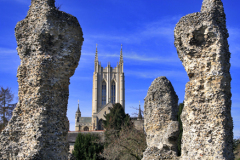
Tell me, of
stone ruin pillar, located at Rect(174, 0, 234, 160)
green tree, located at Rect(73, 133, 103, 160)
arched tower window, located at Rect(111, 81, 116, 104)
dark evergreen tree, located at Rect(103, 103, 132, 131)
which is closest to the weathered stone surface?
stone ruin pillar, located at Rect(174, 0, 234, 160)

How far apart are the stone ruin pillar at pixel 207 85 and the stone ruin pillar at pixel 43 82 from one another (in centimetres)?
280

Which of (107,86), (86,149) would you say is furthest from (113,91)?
(86,149)

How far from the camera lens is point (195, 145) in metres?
6.11

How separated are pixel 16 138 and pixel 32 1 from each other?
3493mm

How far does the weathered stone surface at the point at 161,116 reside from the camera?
1033cm

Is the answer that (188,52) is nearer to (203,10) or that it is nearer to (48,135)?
(203,10)

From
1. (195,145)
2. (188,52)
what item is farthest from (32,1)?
(195,145)

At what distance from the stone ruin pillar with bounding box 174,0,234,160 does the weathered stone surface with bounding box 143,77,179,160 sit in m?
3.82

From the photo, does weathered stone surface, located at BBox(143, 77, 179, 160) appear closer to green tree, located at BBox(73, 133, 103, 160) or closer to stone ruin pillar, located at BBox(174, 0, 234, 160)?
stone ruin pillar, located at BBox(174, 0, 234, 160)

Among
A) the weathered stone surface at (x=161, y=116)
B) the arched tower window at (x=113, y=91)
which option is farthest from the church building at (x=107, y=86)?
the weathered stone surface at (x=161, y=116)

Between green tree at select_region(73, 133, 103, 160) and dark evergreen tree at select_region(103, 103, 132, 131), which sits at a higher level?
dark evergreen tree at select_region(103, 103, 132, 131)

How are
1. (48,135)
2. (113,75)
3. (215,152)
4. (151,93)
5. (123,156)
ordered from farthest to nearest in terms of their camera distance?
(113,75), (123,156), (151,93), (48,135), (215,152)

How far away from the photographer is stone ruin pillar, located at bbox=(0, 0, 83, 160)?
648 cm

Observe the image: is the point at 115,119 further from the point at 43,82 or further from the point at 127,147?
the point at 43,82
